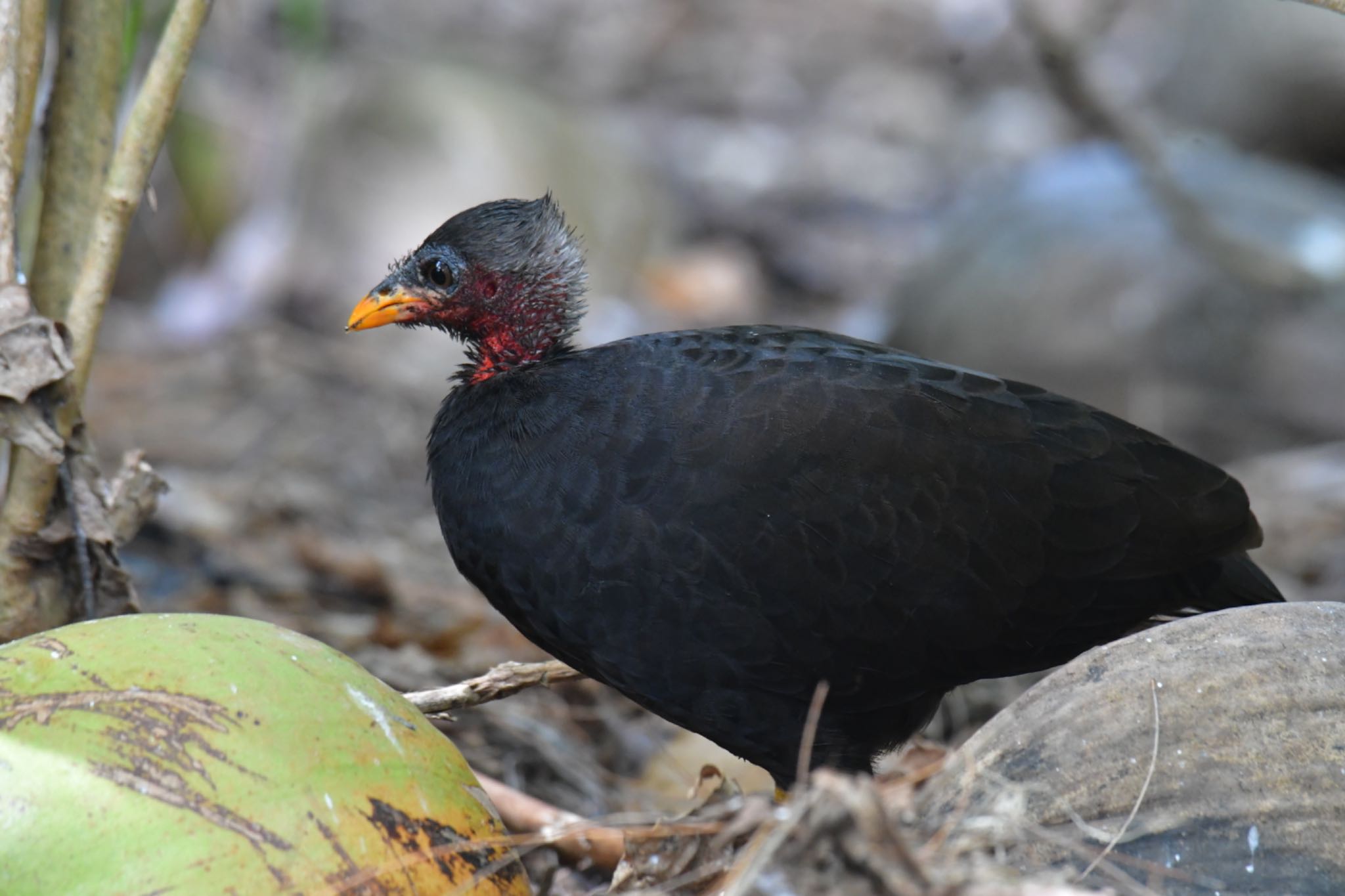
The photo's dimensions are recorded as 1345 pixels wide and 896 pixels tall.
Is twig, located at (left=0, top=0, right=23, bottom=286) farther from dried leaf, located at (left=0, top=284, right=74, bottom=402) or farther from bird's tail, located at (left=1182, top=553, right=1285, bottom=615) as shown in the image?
bird's tail, located at (left=1182, top=553, right=1285, bottom=615)

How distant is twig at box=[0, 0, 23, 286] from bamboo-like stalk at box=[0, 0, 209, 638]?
17 cm

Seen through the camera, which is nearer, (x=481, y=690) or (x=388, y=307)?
(x=481, y=690)

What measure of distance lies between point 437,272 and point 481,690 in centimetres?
106

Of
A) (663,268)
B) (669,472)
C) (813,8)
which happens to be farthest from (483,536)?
(813,8)

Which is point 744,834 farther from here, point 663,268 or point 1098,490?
point 663,268

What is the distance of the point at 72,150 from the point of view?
286cm

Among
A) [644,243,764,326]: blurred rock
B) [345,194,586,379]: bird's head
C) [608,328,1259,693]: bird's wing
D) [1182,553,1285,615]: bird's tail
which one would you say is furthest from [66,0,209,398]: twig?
[644,243,764,326]: blurred rock

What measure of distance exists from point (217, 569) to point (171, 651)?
2239mm

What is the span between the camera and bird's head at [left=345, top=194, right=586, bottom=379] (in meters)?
3.17

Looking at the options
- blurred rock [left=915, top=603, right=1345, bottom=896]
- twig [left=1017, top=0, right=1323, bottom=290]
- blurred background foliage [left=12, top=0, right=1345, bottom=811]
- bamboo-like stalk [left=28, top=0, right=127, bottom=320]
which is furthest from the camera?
twig [left=1017, top=0, right=1323, bottom=290]

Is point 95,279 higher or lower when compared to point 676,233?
lower

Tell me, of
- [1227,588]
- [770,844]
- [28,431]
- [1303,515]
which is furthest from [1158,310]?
[770,844]

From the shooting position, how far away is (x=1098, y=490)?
9.32 ft

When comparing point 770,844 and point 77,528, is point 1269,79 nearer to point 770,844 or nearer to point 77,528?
point 77,528
